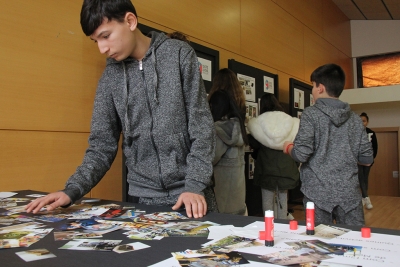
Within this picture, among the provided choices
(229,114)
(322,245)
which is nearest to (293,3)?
(229,114)

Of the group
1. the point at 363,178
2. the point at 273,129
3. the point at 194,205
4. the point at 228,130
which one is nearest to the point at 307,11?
the point at 363,178

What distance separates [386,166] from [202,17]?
19.7 ft

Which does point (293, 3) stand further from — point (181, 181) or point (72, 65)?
point (181, 181)

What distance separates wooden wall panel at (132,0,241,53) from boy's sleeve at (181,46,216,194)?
1498 millimetres

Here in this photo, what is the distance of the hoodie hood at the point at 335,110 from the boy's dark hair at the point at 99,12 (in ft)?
3.92

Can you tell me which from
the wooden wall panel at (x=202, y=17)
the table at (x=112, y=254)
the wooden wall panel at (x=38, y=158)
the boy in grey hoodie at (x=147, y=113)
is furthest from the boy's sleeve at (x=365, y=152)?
the wooden wall panel at (x=202, y=17)

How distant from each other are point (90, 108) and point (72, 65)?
0.90 feet

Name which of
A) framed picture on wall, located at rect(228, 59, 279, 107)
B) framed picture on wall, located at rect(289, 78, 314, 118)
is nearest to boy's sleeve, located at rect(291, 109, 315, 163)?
framed picture on wall, located at rect(228, 59, 279, 107)

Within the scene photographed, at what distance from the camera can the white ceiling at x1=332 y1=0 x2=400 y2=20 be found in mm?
6520

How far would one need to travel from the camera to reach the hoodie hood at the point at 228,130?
2.38 meters

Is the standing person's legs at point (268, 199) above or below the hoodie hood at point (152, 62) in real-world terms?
below

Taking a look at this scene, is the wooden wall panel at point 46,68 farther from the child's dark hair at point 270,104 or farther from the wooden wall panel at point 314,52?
the wooden wall panel at point 314,52

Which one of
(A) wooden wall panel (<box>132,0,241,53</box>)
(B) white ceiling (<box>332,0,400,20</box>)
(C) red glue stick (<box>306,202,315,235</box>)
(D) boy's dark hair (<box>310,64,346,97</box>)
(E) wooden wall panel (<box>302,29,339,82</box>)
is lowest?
(C) red glue stick (<box>306,202,315,235</box>)

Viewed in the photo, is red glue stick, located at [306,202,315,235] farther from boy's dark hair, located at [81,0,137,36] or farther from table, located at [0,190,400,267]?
boy's dark hair, located at [81,0,137,36]
